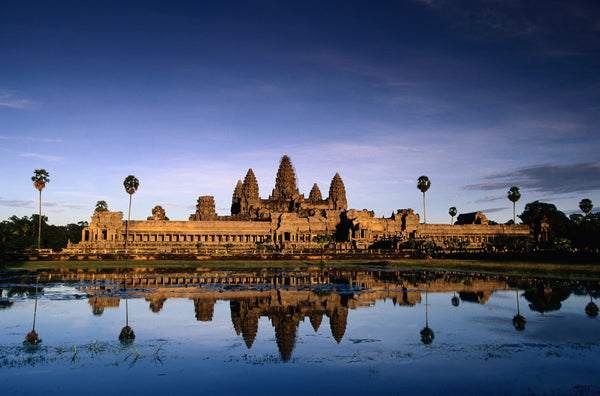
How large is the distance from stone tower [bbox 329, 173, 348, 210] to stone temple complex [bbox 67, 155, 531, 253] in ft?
53.0

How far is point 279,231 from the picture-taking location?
109 m

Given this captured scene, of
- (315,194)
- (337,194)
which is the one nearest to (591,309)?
(337,194)

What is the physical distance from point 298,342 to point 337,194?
132754 mm

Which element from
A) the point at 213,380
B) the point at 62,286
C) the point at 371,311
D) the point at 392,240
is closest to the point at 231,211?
the point at 392,240

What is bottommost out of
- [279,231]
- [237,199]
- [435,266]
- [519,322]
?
[519,322]

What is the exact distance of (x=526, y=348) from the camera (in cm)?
1563

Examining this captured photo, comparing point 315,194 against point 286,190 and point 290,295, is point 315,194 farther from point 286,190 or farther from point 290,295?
point 290,295

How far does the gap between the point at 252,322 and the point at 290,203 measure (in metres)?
124

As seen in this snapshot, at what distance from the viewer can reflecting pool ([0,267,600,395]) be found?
40.2ft

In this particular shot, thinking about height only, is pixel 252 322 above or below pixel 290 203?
below

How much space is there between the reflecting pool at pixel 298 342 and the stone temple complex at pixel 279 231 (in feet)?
203

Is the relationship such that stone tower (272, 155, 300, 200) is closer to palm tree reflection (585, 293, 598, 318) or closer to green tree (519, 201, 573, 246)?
green tree (519, 201, 573, 246)

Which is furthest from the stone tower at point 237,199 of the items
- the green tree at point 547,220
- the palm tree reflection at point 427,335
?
the palm tree reflection at point 427,335

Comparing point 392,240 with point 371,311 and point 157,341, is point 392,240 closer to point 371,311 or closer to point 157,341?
point 371,311
